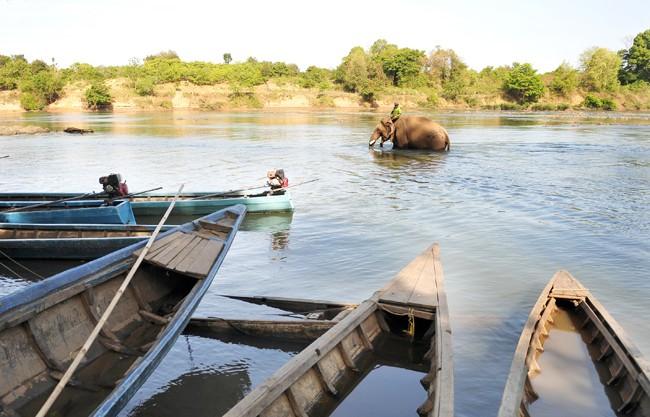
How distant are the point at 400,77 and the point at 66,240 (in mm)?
84761

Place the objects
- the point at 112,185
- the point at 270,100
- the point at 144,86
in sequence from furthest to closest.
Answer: the point at 270,100, the point at 144,86, the point at 112,185

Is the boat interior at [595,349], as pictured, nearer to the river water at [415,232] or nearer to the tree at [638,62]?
the river water at [415,232]

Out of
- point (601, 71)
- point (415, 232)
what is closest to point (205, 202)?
point (415, 232)

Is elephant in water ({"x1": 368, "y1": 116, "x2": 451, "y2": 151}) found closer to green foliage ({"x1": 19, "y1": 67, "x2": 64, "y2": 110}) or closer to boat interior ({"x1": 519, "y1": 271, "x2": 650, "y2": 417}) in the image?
boat interior ({"x1": 519, "y1": 271, "x2": 650, "y2": 417})

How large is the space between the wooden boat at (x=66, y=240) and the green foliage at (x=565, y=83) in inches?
3326

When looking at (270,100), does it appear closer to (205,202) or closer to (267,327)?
(205,202)

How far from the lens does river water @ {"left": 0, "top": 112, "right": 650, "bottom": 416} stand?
599cm

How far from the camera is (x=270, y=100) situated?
3086 inches

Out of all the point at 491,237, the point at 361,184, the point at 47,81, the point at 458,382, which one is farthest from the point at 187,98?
the point at 458,382

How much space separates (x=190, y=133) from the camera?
1487 inches

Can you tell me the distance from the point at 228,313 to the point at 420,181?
458 inches

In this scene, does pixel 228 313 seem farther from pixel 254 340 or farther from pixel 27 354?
pixel 27 354

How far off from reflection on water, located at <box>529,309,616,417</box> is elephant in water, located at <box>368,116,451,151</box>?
2000 cm

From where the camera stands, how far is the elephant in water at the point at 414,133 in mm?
25750
